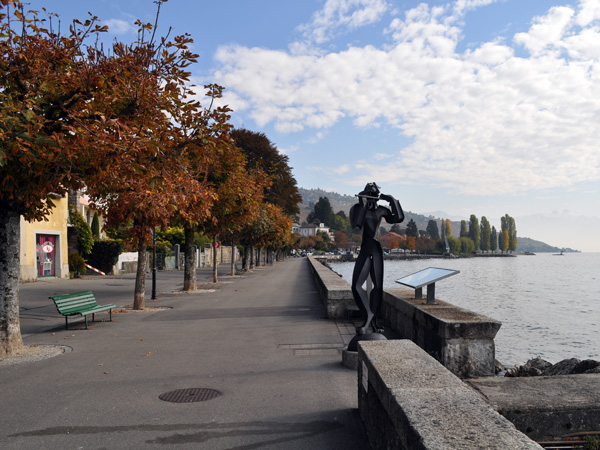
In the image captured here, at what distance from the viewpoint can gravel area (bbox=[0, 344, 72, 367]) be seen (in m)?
8.27

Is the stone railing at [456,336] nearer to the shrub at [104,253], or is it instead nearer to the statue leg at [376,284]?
the statue leg at [376,284]

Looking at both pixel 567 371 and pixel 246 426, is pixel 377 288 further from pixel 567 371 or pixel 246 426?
pixel 567 371

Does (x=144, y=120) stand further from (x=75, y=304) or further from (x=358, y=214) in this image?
(x=75, y=304)

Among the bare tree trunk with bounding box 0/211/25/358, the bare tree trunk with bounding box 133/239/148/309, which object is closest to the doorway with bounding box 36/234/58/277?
the bare tree trunk with bounding box 133/239/148/309

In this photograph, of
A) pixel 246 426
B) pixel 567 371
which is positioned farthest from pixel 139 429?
pixel 567 371

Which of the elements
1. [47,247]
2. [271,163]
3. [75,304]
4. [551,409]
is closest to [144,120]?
[75,304]

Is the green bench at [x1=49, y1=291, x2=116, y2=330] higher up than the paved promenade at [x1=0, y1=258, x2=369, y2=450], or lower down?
higher up

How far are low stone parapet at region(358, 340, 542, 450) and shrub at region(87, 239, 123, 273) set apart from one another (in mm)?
33515

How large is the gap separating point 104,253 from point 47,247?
21.5 ft

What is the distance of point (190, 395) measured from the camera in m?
6.20

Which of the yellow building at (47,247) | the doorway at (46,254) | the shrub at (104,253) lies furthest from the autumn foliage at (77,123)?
the shrub at (104,253)

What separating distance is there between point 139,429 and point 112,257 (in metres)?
32.9

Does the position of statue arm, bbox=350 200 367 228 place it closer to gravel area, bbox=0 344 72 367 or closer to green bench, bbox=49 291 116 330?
gravel area, bbox=0 344 72 367

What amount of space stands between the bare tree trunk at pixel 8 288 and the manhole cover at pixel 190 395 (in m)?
4.01
